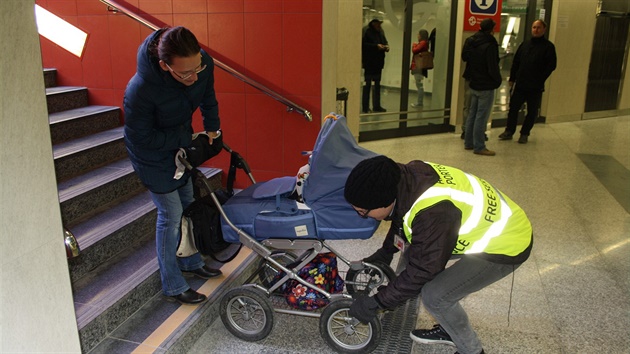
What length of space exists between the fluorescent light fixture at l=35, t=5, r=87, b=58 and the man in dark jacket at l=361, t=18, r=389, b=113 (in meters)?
4.68

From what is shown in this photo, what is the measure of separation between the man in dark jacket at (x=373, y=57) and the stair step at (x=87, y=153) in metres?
4.31

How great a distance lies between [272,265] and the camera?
302 cm

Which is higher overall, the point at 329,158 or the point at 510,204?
the point at 329,158

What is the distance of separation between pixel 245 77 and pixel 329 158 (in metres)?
1.63

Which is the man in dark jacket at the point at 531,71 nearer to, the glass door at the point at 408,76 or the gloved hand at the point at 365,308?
the glass door at the point at 408,76

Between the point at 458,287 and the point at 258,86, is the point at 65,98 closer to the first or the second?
the point at 258,86

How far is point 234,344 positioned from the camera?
294cm

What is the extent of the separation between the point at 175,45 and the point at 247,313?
57.8 inches

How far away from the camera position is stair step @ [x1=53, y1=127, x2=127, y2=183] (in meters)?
3.67

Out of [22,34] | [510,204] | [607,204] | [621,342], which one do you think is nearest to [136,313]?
[22,34]

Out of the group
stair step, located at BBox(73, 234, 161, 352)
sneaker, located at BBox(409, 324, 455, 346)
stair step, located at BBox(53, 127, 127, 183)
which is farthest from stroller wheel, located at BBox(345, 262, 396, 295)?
stair step, located at BBox(53, 127, 127, 183)

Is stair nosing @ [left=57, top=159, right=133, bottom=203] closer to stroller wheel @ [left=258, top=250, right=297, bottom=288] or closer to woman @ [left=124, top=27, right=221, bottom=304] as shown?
woman @ [left=124, top=27, right=221, bottom=304]

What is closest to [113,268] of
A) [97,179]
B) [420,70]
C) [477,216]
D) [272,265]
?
[97,179]

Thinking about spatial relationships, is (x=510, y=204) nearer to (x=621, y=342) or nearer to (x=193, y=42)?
(x=621, y=342)
